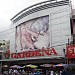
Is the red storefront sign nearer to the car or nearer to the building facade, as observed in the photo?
the building facade

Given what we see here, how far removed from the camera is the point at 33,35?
5916 cm

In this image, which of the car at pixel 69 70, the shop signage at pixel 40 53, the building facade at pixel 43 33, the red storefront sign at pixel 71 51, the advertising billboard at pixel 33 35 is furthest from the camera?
the advertising billboard at pixel 33 35

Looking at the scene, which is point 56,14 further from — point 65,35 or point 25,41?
point 25,41

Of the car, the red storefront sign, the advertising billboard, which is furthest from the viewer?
the advertising billboard

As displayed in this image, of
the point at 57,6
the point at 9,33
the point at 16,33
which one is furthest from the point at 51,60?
the point at 9,33

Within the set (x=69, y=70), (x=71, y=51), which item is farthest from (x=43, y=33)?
(x=69, y=70)

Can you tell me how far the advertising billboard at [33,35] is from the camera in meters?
56.4

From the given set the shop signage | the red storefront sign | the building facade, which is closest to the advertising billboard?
the building facade

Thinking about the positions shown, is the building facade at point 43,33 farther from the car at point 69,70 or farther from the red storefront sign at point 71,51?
the car at point 69,70

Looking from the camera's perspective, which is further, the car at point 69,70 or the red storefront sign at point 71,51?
the red storefront sign at point 71,51

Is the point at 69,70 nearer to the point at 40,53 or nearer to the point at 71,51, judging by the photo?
the point at 71,51

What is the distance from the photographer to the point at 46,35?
184 feet

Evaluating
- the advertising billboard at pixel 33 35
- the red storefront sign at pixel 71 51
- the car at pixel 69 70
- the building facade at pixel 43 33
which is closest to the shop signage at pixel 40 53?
the building facade at pixel 43 33

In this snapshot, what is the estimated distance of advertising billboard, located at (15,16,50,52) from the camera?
5638 centimetres
